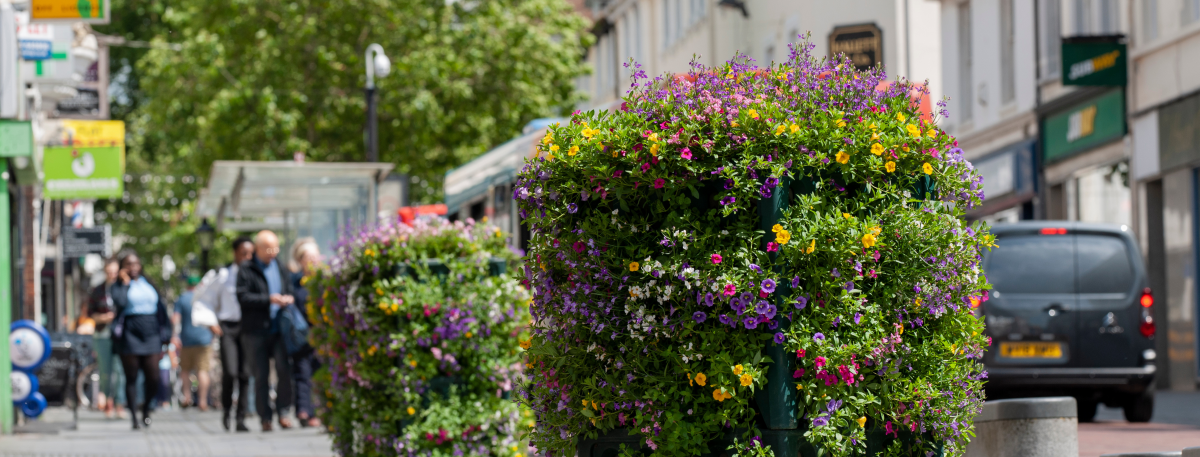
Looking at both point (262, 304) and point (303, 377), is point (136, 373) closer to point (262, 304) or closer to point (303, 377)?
point (303, 377)

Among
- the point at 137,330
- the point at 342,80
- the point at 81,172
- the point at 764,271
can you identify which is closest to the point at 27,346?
the point at 137,330

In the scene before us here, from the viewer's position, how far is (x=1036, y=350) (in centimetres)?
Answer: 1423

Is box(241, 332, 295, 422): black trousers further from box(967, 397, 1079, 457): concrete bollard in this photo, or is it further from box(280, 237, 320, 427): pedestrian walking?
box(967, 397, 1079, 457): concrete bollard

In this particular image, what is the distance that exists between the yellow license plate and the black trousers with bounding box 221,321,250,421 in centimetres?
665

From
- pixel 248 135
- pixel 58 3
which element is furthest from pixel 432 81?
pixel 58 3

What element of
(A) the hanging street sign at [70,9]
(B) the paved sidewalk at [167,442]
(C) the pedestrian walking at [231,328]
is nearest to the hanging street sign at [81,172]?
(B) the paved sidewalk at [167,442]

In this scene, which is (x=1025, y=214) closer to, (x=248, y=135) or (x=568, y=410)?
→ (x=248, y=135)

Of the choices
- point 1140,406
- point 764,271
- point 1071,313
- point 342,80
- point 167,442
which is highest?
point 342,80

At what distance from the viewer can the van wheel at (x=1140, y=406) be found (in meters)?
14.1

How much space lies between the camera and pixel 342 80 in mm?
35031

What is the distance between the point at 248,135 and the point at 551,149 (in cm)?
3018

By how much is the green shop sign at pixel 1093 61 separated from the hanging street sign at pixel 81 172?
530 inches

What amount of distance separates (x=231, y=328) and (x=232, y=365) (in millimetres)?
383

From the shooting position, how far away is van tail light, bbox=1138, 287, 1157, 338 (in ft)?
46.7
